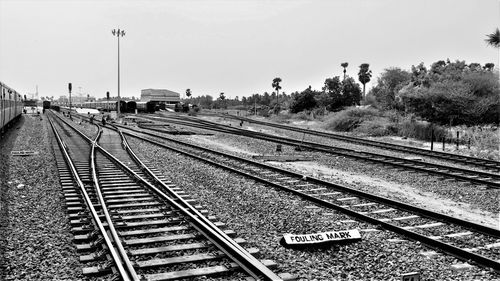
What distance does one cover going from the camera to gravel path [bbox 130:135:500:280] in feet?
19.2

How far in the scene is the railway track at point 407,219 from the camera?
6617 millimetres

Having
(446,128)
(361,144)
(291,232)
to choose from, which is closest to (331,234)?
(291,232)

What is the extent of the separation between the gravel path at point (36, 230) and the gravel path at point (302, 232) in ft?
9.36

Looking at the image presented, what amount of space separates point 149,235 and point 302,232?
269 centimetres

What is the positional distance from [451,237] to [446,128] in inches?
942

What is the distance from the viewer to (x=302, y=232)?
7.61m

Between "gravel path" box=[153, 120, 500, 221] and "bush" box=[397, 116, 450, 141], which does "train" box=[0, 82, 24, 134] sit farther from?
"bush" box=[397, 116, 450, 141]

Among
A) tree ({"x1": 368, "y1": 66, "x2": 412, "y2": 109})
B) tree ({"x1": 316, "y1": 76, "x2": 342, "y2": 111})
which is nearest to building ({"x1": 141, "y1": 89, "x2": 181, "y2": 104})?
tree ({"x1": 316, "y1": 76, "x2": 342, "y2": 111})

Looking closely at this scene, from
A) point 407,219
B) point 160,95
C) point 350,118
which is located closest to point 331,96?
point 350,118

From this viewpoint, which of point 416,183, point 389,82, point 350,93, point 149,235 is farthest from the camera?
point 350,93

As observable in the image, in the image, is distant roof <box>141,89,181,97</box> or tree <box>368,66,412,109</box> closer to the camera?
tree <box>368,66,412,109</box>

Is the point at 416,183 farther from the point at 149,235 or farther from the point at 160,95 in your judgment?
the point at 160,95

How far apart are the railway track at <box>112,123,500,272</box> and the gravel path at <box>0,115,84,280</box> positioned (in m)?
5.16

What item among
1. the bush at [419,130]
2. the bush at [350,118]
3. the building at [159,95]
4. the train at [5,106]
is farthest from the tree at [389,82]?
the building at [159,95]
